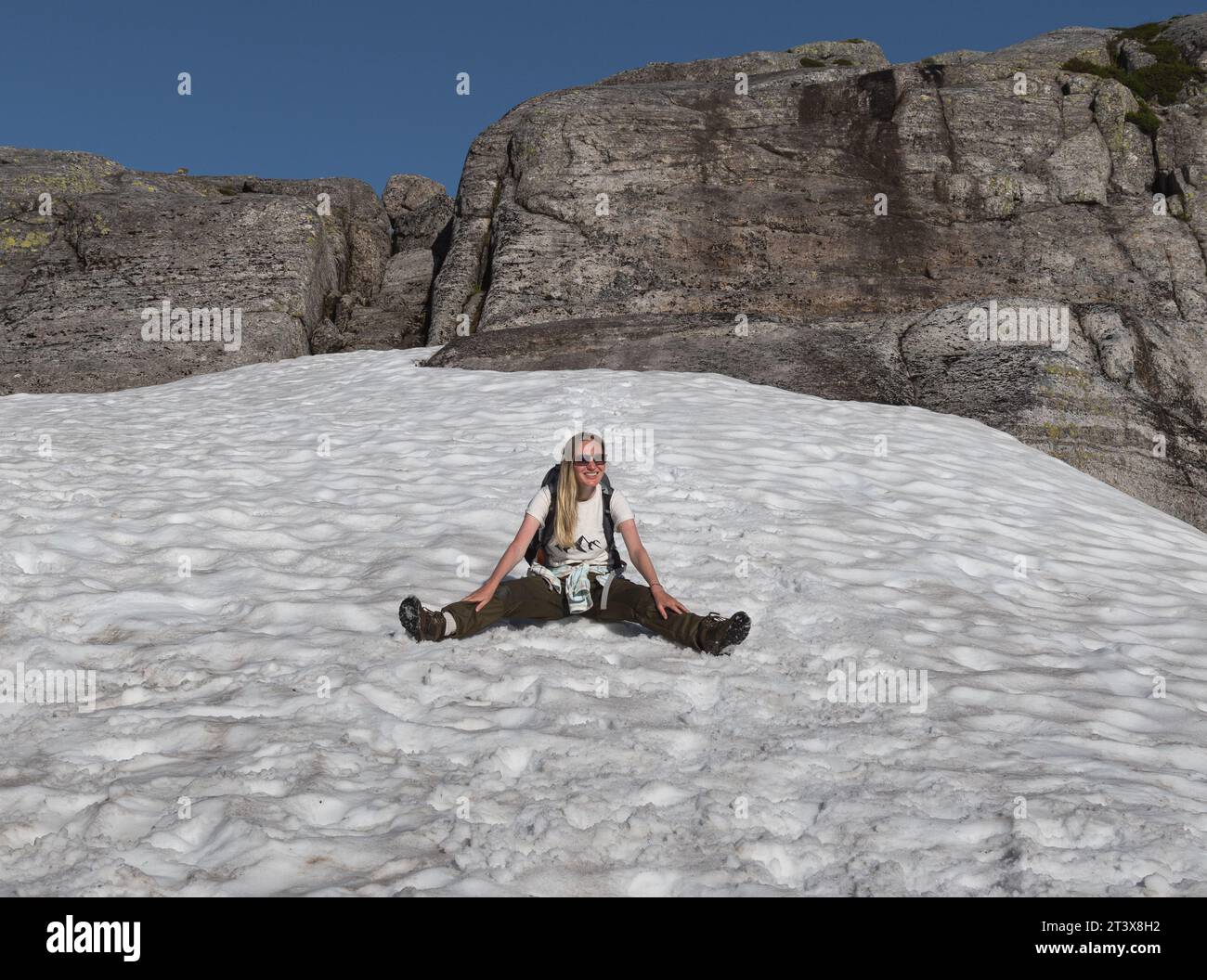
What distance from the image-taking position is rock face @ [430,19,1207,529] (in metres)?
17.6

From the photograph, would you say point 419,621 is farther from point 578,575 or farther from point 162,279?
point 162,279

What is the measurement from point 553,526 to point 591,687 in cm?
140

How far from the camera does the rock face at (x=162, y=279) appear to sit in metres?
20.2

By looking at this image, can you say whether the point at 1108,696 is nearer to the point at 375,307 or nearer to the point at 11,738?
the point at 11,738

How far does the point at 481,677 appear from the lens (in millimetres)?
6520

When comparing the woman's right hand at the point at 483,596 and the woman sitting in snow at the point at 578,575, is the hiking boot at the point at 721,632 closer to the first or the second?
the woman sitting in snow at the point at 578,575

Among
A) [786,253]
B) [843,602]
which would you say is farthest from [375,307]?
[843,602]

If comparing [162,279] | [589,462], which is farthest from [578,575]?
[162,279]

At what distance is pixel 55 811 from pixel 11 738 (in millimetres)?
993

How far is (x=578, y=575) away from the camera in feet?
24.0

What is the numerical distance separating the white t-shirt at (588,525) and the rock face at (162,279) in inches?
605

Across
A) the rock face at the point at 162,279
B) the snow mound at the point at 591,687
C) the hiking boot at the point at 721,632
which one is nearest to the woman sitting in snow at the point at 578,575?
the hiking boot at the point at 721,632

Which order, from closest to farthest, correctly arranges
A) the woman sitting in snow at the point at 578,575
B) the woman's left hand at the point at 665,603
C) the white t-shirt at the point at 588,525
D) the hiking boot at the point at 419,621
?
the hiking boot at the point at 419,621, the woman sitting in snow at the point at 578,575, the woman's left hand at the point at 665,603, the white t-shirt at the point at 588,525
